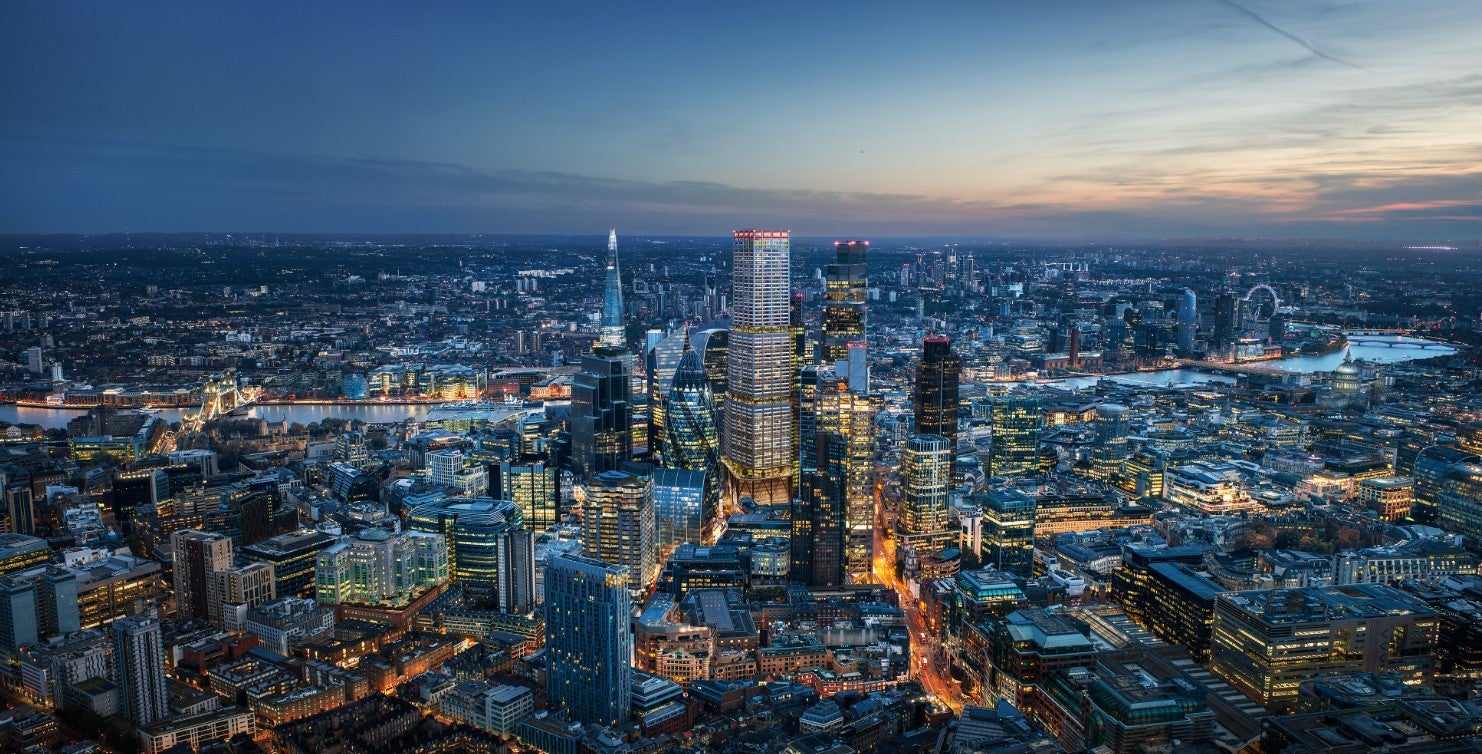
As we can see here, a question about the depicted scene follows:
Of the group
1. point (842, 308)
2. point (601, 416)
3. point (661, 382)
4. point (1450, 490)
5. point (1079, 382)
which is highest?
point (842, 308)

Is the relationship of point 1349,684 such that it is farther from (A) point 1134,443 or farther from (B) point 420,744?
(A) point 1134,443

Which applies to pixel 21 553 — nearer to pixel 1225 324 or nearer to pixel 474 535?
pixel 474 535

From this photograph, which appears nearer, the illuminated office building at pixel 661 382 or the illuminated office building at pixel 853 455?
the illuminated office building at pixel 853 455

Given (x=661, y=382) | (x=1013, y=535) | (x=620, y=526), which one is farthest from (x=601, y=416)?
(x=1013, y=535)

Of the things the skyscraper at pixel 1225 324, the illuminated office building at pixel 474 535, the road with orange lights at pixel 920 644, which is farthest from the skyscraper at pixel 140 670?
the skyscraper at pixel 1225 324

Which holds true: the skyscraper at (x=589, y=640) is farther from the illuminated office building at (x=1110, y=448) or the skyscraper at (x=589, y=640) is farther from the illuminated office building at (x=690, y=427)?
the illuminated office building at (x=1110, y=448)
